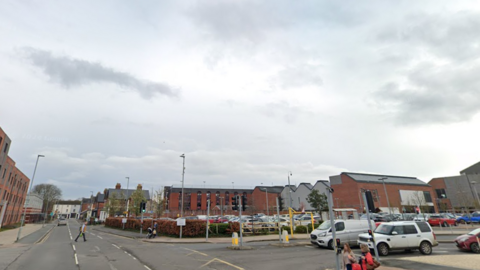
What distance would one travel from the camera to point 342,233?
61.8 feet

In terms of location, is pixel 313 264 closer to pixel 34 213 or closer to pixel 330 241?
pixel 330 241

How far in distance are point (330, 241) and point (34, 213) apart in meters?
101

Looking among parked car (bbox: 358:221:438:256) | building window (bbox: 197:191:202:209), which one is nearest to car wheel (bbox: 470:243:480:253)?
parked car (bbox: 358:221:438:256)

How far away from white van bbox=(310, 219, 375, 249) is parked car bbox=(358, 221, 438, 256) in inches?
120

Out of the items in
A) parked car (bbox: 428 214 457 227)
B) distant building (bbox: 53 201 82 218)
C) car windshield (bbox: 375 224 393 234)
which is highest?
distant building (bbox: 53 201 82 218)

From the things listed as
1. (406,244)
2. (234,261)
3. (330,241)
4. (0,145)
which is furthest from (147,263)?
(0,145)

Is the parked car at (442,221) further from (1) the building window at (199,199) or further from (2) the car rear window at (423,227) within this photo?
(1) the building window at (199,199)

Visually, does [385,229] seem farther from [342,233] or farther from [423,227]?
[342,233]

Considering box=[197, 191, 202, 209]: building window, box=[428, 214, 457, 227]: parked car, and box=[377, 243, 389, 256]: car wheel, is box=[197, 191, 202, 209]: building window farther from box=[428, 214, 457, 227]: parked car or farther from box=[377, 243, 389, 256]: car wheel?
box=[377, 243, 389, 256]: car wheel

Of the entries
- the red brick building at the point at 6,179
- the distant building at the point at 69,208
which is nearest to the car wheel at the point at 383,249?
the red brick building at the point at 6,179

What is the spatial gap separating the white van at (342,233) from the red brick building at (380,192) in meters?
49.7

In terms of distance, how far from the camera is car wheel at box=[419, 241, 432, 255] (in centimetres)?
1505

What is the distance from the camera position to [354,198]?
65875 mm

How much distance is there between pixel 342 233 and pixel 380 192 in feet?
198
